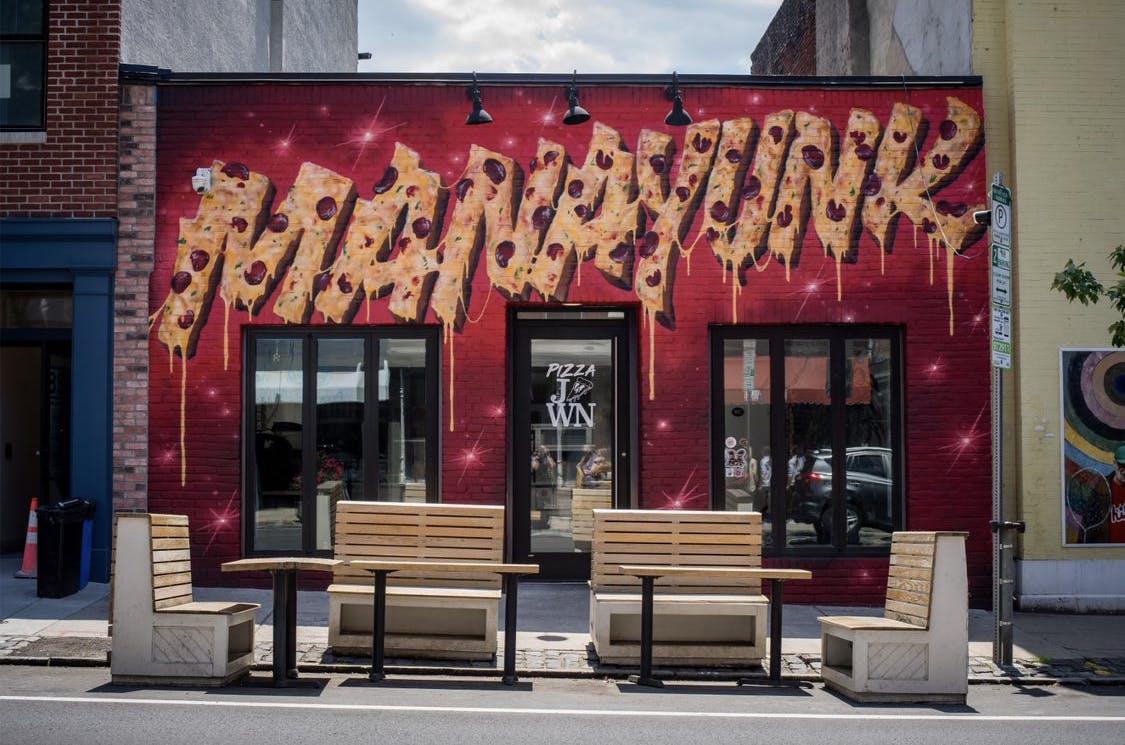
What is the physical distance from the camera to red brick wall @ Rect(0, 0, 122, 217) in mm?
11266

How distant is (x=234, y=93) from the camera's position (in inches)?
450

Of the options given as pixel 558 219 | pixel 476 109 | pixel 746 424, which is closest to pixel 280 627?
pixel 558 219

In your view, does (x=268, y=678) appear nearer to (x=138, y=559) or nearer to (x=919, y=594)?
(x=138, y=559)

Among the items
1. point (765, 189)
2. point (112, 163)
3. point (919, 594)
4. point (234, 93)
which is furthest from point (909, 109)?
point (112, 163)

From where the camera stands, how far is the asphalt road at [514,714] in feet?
20.7

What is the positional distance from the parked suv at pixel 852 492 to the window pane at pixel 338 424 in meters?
4.55

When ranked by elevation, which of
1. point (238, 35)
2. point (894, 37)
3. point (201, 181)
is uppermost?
point (238, 35)

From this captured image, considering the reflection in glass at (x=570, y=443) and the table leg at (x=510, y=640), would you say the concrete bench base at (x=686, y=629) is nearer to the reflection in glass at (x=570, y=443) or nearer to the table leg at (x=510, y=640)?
the table leg at (x=510, y=640)

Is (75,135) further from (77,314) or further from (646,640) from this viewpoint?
(646,640)

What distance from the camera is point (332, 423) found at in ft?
37.6

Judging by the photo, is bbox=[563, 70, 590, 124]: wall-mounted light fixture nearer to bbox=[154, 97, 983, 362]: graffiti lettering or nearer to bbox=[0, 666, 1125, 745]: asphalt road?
bbox=[154, 97, 983, 362]: graffiti lettering

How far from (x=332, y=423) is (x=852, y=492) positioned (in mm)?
5436

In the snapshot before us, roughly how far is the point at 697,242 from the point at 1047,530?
4570 mm

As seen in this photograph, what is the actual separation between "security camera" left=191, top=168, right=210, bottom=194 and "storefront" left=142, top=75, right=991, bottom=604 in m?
0.03
